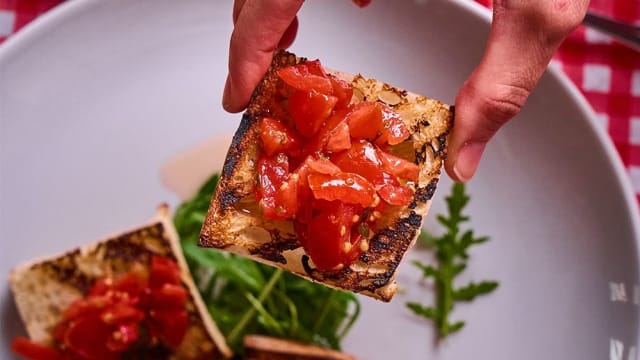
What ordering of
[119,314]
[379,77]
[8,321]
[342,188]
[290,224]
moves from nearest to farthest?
[342,188] → [290,224] → [119,314] → [8,321] → [379,77]

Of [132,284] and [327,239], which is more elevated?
[327,239]

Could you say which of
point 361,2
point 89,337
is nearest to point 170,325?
point 89,337


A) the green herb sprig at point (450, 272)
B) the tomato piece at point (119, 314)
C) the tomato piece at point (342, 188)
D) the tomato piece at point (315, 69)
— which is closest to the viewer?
the tomato piece at point (342, 188)

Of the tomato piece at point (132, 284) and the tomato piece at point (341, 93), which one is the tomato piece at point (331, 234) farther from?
the tomato piece at point (132, 284)

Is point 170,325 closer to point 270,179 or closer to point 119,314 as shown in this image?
point 119,314

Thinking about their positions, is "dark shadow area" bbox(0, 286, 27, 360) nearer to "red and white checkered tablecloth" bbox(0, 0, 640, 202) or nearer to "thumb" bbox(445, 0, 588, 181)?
"red and white checkered tablecloth" bbox(0, 0, 640, 202)

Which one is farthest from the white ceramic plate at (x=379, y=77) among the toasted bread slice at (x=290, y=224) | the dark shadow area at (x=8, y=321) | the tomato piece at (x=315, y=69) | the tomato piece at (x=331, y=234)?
the tomato piece at (x=331, y=234)
